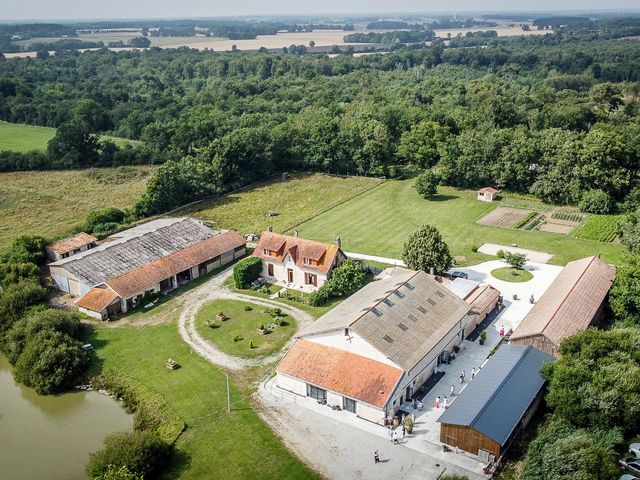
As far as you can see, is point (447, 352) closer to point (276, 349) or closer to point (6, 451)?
point (276, 349)

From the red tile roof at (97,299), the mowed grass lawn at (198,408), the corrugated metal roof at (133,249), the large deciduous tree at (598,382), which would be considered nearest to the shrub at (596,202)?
the large deciduous tree at (598,382)

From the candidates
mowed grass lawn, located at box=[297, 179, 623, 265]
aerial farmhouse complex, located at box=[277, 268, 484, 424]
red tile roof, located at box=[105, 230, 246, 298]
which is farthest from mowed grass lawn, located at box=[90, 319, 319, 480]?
mowed grass lawn, located at box=[297, 179, 623, 265]

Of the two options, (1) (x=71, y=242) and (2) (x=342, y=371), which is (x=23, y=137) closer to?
(1) (x=71, y=242)

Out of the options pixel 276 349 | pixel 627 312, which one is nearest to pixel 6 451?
pixel 276 349

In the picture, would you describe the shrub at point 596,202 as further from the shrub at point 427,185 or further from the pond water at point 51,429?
the pond water at point 51,429

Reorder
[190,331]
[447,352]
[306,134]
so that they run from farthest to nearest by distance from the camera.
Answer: [306,134] < [190,331] < [447,352]

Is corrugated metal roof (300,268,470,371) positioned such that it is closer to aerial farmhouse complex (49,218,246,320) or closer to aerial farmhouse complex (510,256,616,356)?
aerial farmhouse complex (510,256,616,356)
